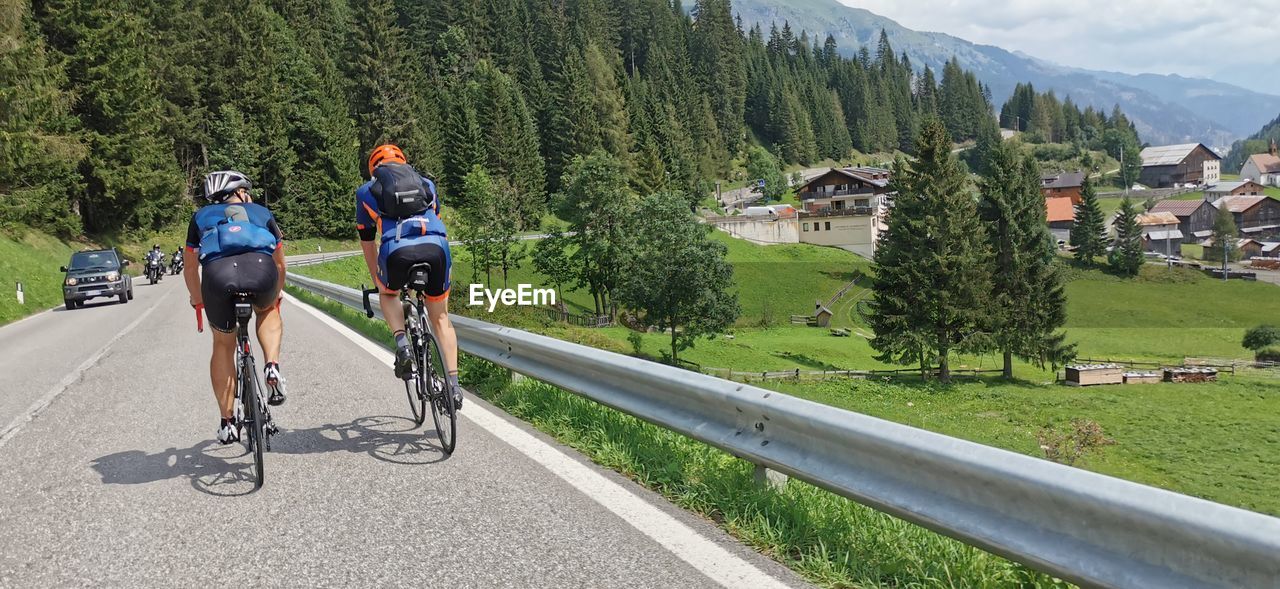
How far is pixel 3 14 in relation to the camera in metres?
29.4

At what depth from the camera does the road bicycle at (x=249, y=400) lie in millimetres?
5133

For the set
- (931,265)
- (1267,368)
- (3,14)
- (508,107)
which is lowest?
(1267,368)

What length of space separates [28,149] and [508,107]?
189 ft

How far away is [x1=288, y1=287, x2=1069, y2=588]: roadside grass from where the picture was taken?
3.43 meters

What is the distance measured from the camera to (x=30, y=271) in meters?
31.1

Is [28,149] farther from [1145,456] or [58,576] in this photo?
[1145,456]

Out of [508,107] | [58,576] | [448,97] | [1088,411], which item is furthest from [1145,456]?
[448,97]

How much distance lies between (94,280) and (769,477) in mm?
27370

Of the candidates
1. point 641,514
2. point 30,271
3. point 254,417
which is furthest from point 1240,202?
point 254,417

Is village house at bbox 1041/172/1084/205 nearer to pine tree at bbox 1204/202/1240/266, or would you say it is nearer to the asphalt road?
pine tree at bbox 1204/202/1240/266

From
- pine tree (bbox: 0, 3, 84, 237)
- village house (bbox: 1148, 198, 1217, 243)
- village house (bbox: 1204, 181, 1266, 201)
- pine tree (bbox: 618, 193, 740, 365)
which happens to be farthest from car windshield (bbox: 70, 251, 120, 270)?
village house (bbox: 1204, 181, 1266, 201)

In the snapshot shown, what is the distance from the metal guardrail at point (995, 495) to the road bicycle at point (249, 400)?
95.5 inches

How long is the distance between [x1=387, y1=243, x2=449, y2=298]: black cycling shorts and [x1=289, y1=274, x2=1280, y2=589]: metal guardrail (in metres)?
1.61

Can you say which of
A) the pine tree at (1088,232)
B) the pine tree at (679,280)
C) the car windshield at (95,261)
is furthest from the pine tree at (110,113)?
the pine tree at (1088,232)
